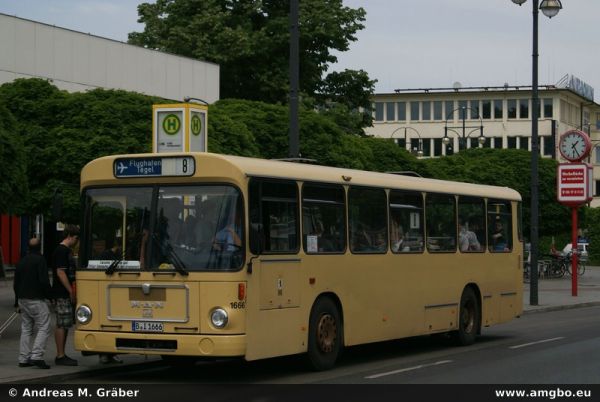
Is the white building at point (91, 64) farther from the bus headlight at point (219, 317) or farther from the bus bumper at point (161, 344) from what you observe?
the bus headlight at point (219, 317)

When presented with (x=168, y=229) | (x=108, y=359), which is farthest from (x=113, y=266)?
(x=108, y=359)

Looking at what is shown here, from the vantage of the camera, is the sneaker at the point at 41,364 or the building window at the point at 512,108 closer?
the sneaker at the point at 41,364

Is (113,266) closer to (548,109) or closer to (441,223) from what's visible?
(441,223)

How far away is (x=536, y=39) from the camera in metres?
31.7

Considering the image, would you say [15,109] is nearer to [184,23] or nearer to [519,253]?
[519,253]

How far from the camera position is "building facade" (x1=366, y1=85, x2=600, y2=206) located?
358ft

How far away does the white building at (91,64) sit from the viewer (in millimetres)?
41062

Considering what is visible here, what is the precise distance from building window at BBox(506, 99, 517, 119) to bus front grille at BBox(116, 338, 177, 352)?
98.9 m

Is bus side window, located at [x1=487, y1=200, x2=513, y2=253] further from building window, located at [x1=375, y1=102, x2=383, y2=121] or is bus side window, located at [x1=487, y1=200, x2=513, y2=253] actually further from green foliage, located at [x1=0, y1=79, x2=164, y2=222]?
building window, located at [x1=375, y1=102, x2=383, y2=121]

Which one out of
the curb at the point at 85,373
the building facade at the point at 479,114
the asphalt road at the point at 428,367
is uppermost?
the building facade at the point at 479,114

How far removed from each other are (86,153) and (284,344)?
35.4 feet

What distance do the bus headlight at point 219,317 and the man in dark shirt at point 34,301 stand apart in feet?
8.31

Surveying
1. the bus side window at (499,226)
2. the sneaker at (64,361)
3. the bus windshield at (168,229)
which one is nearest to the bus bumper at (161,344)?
the bus windshield at (168,229)

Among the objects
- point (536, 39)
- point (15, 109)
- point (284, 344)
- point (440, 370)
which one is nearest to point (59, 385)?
point (284, 344)
